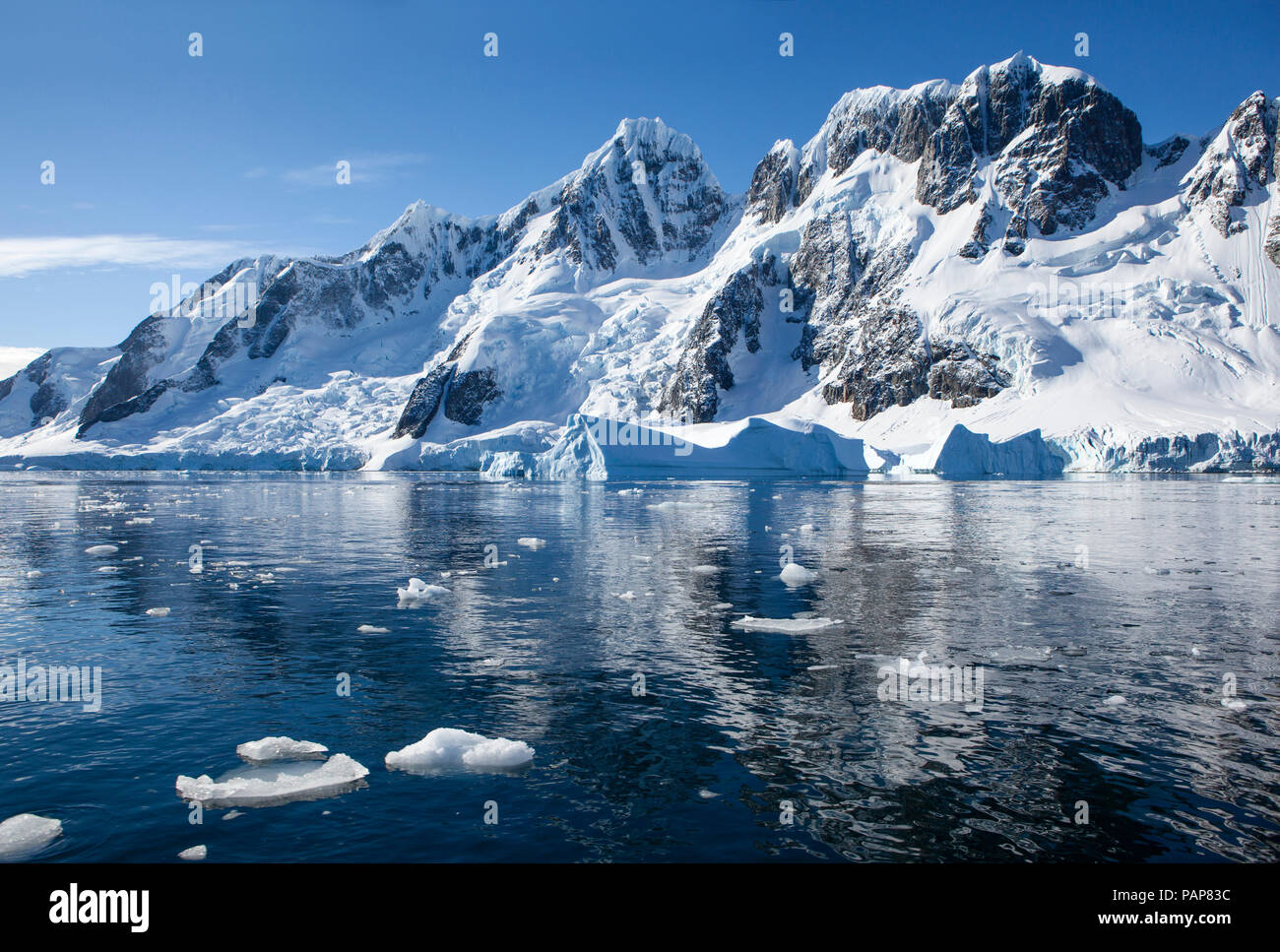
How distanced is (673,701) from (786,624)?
17.1 feet

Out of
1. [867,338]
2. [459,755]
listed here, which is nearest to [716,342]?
[867,338]

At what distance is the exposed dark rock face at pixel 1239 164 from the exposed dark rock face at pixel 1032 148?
13.9 meters

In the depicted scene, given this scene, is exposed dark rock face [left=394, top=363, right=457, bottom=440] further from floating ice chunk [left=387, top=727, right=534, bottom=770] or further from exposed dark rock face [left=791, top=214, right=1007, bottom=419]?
floating ice chunk [left=387, top=727, right=534, bottom=770]

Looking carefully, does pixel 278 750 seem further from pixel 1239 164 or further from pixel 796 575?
pixel 1239 164

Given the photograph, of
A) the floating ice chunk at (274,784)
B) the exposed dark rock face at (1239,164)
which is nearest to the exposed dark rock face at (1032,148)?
the exposed dark rock face at (1239,164)

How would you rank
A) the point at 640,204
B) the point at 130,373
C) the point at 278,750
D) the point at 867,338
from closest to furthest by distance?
1. the point at 278,750
2. the point at 867,338
3. the point at 640,204
4. the point at 130,373

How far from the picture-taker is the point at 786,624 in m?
16.6

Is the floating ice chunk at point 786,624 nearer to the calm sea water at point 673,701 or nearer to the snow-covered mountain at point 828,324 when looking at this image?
the calm sea water at point 673,701

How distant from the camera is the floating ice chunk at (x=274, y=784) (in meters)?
8.71

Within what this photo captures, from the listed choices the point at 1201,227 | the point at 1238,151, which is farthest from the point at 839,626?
the point at 1238,151

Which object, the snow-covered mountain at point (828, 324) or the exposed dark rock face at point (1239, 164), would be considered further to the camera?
the exposed dark rock face at point (1239, 164)

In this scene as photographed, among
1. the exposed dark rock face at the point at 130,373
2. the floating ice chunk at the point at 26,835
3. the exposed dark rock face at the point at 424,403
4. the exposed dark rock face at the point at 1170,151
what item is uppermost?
the exposed dark rock face at the point at 1170,151
